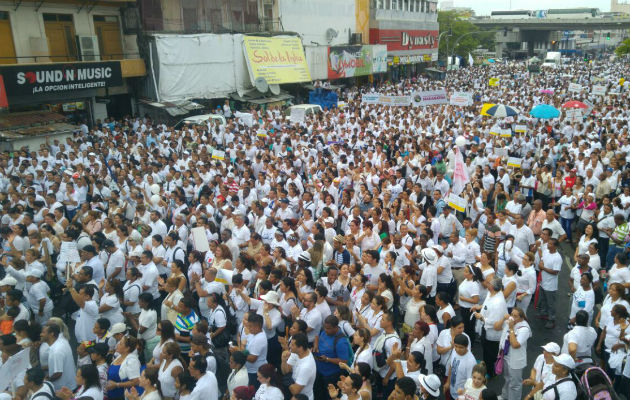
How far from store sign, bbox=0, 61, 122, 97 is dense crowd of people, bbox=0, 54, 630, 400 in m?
5.28

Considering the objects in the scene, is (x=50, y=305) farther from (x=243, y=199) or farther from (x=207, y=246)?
(x=243, y=199)

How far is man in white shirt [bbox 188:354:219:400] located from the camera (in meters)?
4.36

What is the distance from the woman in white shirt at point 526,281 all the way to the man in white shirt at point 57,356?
5.19 metres

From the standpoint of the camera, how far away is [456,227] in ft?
28.4

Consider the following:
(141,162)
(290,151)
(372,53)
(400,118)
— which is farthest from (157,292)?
(372,53)

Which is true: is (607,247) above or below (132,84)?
below

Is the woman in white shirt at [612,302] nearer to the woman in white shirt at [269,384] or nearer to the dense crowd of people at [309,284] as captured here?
the dense crowd of people at [309,284]

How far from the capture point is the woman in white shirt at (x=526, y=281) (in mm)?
6312

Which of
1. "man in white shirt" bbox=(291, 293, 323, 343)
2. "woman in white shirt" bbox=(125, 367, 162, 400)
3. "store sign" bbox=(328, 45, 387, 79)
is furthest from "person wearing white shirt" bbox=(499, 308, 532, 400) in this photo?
"store sign" bbox=(328, 45, 387, 79)

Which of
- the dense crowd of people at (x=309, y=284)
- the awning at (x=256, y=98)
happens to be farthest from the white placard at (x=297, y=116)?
the awning at (x=256, y=98)

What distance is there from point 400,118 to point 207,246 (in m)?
→ 13.4

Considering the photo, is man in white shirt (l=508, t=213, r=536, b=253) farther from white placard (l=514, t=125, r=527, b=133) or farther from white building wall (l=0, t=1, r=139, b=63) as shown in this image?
white building wall (l=0, t=1, r=139, b=63)

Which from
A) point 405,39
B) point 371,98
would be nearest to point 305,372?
point 371,98

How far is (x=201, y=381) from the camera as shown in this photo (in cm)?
441
